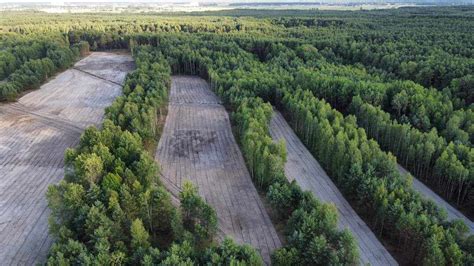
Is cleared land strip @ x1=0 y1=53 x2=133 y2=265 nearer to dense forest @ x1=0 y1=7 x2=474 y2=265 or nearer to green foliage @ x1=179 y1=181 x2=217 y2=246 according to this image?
dense forest @ x1=0 y1=7 x2=474 y2=265

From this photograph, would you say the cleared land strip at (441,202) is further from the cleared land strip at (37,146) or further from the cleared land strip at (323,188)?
the cleared land strip at (37,146)

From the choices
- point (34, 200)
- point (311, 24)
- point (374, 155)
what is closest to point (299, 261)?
point (374, 155)

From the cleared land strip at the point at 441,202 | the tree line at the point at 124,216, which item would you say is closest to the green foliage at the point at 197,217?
the tree line at the point at 124,216

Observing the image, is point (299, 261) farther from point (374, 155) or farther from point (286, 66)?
point (286, 66)

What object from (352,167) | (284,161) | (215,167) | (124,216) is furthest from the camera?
(215,167)

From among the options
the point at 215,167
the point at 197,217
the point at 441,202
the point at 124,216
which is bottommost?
the point at 441,202

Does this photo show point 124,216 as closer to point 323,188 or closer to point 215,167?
point 215,167

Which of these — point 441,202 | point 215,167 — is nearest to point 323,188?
point 441,202
